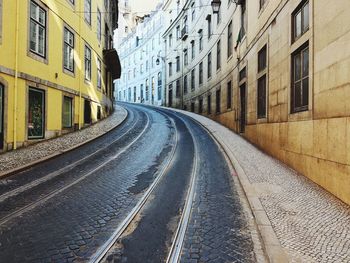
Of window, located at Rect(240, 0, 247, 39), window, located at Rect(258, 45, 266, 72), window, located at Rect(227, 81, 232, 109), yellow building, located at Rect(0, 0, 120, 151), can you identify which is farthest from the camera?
window, located at Rect(227, 81, 232, 109)

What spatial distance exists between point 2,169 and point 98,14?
16.7 m

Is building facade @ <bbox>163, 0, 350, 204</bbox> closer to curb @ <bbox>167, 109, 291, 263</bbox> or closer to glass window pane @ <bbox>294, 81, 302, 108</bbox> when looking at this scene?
glass window pane @ <bbox>294, 81, 302, 108</bbox>

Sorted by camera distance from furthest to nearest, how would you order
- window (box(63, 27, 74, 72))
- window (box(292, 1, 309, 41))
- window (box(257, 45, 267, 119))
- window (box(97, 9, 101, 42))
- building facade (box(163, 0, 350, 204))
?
1. window (box(97, 9, 101, 42))
2. window (box(63, 27, 74, 72))
3. window (box(257, 45, 267, 119))
4. window (box(292, 1, 309, 41))
5. building facade (box(163, 0, 350, 204))

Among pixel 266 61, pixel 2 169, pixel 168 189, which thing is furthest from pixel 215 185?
pixel 266 61

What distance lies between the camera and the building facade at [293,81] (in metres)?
6.21

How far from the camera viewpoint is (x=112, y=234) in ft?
15.0

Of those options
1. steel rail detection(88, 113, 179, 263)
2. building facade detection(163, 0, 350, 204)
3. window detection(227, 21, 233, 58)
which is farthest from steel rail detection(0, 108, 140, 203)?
window detection(227, 21, 233, 58)

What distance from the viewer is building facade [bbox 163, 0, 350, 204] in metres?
6.21

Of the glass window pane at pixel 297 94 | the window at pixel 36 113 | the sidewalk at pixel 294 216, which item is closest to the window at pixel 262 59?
the glass window pane at pixel 297 94

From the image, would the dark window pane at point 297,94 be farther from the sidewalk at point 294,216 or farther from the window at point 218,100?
the window at point 218,100

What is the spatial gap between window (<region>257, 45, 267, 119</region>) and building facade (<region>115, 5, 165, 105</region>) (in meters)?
32.2

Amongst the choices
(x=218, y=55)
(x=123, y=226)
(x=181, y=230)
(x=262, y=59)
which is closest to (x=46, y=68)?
(x=262, y=59)

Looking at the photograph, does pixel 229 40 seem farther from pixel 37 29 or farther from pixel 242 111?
pixel 37 29

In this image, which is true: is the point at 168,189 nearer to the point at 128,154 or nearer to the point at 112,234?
the point at 112,234
